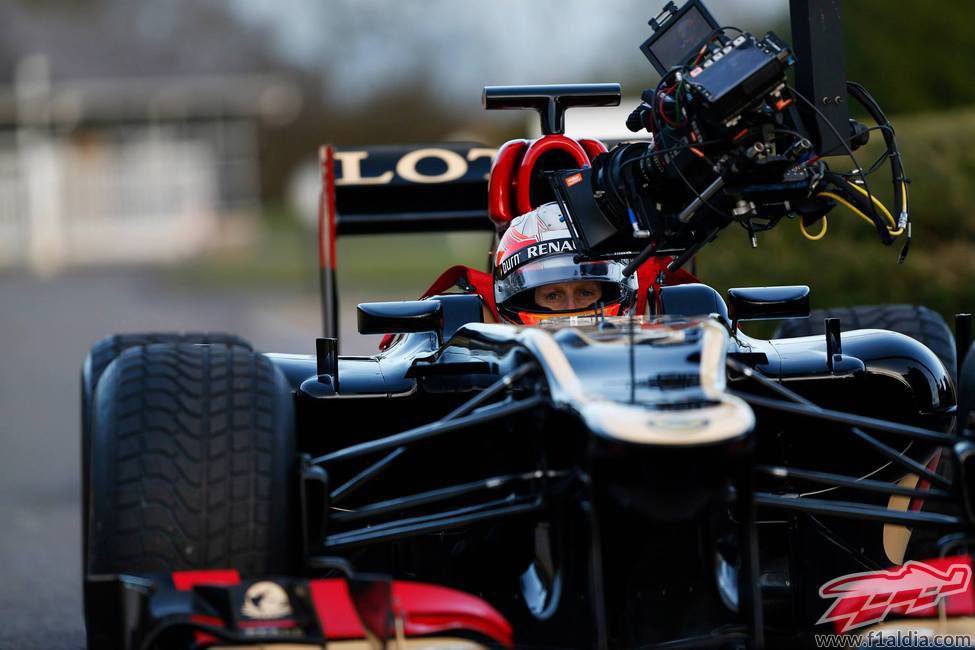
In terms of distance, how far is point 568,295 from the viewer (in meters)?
5.90

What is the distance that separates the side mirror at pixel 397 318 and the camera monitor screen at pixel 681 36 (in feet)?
3.88

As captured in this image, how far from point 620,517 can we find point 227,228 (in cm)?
4874

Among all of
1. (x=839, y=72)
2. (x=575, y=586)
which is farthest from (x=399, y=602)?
(x=839, y=72)

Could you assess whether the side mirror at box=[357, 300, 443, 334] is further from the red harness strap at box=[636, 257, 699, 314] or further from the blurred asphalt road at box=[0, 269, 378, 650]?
the blurred asphalt road at box=[0, 269, 378, 650]

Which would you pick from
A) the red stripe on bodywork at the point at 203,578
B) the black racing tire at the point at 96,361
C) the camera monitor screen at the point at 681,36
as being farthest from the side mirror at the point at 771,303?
the red stripe on bodywork at the point at 203,578

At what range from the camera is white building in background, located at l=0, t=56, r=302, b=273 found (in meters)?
49.2

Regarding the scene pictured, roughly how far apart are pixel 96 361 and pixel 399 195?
114 inches

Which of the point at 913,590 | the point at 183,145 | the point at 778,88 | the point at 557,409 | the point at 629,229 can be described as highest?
the point at 183,145

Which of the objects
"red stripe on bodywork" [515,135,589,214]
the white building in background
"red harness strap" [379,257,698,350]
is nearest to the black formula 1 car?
"red harness strap" [379,257,698,350]

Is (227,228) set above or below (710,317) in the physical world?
above

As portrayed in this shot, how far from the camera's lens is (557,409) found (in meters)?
4.20

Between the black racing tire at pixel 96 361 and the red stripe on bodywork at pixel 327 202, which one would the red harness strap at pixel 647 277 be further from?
the red stripe on bodywork at pixel 327 202

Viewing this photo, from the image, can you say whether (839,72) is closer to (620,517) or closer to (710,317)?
(710,317)

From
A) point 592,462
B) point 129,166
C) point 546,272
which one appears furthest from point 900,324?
point 129,166
